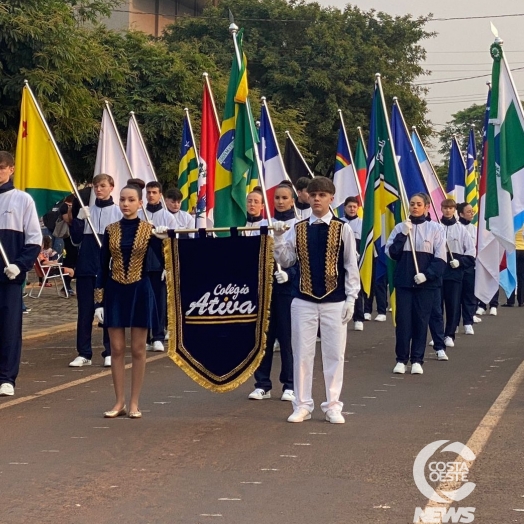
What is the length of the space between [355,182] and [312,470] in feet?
46.7

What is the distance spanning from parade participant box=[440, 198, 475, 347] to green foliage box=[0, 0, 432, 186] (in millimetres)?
5993

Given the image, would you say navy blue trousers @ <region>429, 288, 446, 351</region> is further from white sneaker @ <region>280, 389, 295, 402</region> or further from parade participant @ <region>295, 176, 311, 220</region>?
white sneaker @ <region>280, 389, 295, 402</region>

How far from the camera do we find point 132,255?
9586 mm

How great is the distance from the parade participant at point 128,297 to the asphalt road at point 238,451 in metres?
0.33

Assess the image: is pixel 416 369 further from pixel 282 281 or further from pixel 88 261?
pixel 88 261

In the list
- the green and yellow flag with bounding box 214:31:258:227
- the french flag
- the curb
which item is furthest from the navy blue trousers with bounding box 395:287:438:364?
the curb

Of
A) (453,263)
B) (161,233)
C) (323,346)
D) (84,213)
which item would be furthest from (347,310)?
(453,263)

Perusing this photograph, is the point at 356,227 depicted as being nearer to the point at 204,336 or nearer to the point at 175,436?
the point at 204,336

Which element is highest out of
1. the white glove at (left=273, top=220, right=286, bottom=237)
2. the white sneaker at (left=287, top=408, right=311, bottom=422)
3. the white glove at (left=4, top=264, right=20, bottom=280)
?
the white glove at (left=273, top=220, right=286, bottom=237)

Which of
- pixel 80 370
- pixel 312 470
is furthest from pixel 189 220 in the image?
pixel 312 470

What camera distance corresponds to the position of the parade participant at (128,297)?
9.55 metres

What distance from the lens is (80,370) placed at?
505 inches

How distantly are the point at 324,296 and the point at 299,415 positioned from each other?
97 centimetres
